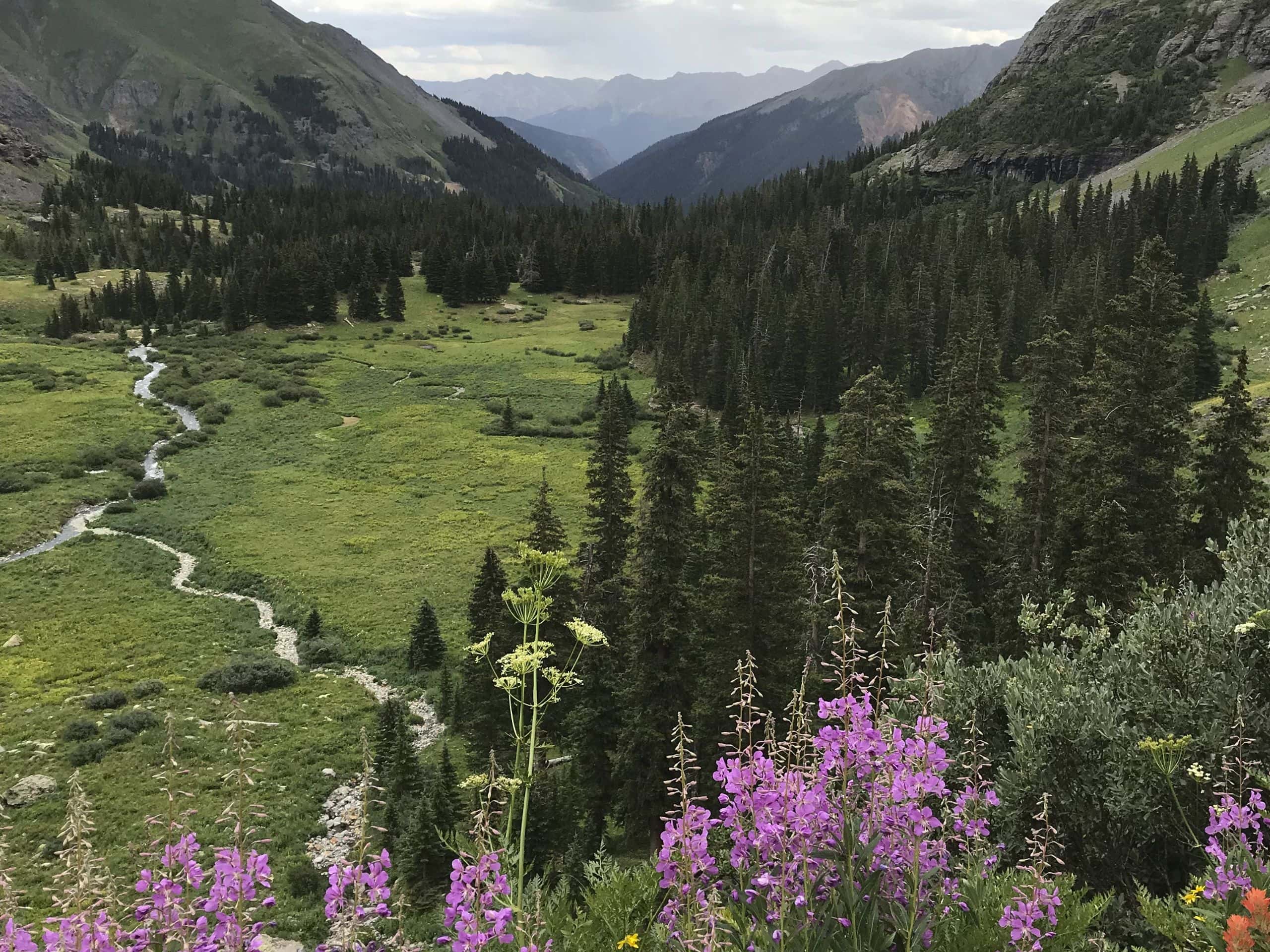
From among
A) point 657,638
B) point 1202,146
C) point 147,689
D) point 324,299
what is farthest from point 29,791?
point 1202,146

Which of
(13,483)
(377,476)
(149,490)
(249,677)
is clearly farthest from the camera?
(377,476)

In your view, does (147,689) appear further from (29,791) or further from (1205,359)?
(1205,359)

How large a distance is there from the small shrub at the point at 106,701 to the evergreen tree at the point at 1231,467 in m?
44.5

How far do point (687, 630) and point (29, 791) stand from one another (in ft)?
79.2

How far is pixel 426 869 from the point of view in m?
23.6

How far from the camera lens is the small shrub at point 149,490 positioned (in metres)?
65.7

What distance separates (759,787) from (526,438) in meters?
80.3

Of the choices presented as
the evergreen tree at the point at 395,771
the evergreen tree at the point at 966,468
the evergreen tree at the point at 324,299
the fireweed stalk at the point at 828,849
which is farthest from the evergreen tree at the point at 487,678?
the evergreen tree at the point at 324,299

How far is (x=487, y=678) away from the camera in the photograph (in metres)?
26.7

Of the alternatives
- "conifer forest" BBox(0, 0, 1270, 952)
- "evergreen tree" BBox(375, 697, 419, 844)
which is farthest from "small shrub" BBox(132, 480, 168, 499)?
"evergreen tree" BBox(375, 697, 419, 844)

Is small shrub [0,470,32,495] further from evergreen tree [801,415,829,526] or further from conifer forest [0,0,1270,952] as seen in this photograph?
evergreen tree [801,415,829,526]

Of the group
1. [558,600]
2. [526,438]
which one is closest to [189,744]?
[558,600]

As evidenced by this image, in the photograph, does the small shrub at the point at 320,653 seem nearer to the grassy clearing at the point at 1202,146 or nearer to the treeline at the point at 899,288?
the treeline at the point at 899,288

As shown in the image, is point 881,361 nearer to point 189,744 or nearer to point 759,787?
point 189,744
